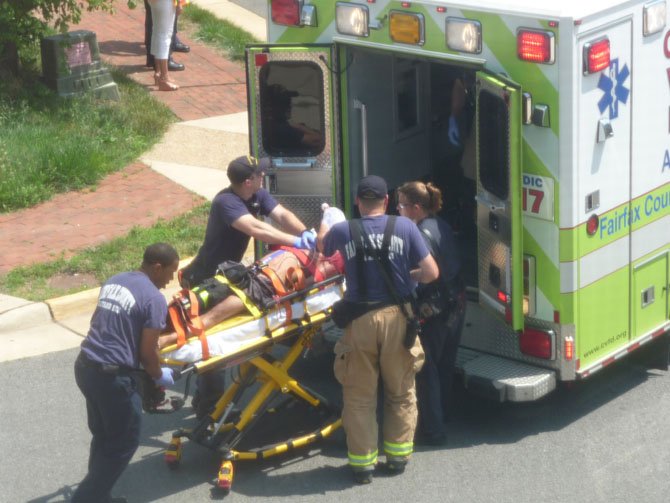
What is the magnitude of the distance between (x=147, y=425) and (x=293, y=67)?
2.33 metres

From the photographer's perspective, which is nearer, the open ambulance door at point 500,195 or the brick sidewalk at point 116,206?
the open ambulance door at point 500,195

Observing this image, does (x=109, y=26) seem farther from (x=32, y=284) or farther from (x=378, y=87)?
(x=378, y=87)

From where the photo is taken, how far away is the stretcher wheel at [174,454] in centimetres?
690

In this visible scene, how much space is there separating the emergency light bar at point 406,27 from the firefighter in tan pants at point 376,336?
959 mm

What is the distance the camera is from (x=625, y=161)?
276 inches

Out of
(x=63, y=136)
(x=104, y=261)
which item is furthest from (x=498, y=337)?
(x=63, y=136)

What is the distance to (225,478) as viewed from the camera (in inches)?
261

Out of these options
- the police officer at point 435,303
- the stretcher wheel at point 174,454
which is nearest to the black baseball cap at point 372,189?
the police officer at point 435,303

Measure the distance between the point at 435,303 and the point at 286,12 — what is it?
2111mm

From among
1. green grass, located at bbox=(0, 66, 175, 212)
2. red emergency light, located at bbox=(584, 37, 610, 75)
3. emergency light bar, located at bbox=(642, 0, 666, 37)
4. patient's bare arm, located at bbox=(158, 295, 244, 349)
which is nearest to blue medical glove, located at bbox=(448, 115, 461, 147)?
emergency light bar, located at bbox=(642, 0, 666, 37)

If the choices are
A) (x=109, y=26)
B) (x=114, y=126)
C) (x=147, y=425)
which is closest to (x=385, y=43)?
(x=147, y=425)

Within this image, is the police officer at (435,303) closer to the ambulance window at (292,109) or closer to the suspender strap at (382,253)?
the suspender strap at (382,253)

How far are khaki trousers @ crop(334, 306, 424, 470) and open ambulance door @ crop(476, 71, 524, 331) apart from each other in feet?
2.05

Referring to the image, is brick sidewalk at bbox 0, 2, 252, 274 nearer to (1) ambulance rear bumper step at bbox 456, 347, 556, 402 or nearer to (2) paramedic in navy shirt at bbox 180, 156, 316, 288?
(2) paramedic in navy shirt at bbox 180, 156, 316, 288
